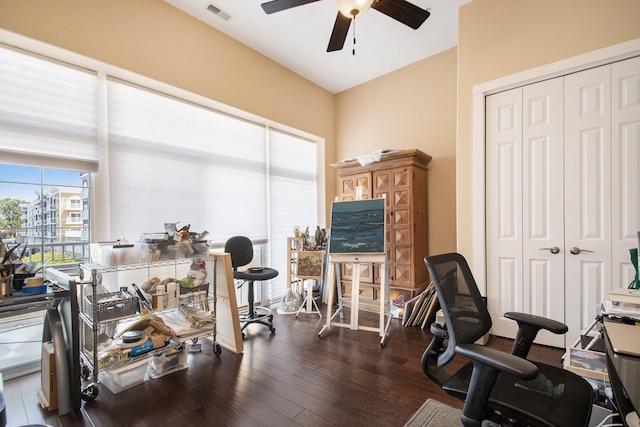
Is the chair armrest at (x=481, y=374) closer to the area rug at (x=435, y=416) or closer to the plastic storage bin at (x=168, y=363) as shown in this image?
the area rug at (x=435, y=416)

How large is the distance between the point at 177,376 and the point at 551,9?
452cm

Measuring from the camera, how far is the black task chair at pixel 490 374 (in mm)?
1116

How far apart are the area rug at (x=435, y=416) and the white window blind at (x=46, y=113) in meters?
3.25

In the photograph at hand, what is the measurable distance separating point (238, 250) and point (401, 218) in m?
2.08

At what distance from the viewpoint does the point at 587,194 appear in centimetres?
256

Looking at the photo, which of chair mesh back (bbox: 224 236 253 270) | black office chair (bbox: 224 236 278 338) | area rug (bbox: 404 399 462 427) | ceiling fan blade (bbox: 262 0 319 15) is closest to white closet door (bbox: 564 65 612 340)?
area rug (bbox: 404 399 462 427)

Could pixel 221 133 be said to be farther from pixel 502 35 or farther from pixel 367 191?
pixel 502 35

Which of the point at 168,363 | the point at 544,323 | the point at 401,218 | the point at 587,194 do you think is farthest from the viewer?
the point at 401,218

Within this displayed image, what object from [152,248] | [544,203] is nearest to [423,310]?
[544,203]

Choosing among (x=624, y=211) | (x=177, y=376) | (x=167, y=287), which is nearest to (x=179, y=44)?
(x=167, y=287)

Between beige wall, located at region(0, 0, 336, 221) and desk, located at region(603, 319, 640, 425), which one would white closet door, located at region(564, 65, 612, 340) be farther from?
beige wall, located at region(0, 0, 336, 221)

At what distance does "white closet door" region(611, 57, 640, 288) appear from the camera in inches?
93.6

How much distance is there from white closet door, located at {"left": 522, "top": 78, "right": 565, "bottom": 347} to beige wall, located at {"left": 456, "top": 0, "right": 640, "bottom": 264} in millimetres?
319

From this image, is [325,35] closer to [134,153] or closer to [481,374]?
[134,153]
